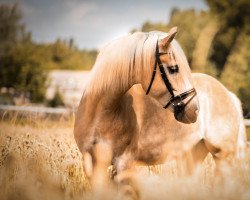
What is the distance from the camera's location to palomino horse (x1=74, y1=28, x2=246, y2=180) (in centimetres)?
336

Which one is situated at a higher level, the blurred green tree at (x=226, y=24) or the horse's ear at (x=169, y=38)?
the horse's ear at (x=169, y=38)

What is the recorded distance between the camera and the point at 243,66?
14.5 metres

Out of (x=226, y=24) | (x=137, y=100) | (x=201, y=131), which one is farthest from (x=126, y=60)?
(x=226, y=24)

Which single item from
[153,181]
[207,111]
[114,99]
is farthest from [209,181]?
[114,99]

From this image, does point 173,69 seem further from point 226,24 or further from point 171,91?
point 226,24

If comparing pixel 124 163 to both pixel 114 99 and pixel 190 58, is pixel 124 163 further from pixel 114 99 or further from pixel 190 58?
pixel 190 58

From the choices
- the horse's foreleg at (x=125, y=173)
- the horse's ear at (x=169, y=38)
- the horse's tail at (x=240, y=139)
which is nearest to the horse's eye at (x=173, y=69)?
the horse's ear at (x=169, y=38)

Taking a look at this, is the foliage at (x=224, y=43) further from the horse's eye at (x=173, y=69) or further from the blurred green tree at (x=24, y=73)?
the blurred green tree at (x=24, y=73)

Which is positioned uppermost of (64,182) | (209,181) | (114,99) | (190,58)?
(114,99)

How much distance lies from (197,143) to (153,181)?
1.36m

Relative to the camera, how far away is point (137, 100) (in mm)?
4047

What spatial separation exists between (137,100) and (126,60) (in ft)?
2.18

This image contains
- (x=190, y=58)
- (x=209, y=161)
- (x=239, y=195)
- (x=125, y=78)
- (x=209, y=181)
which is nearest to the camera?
(x=239, y=195)

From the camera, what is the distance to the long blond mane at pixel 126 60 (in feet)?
11.3
